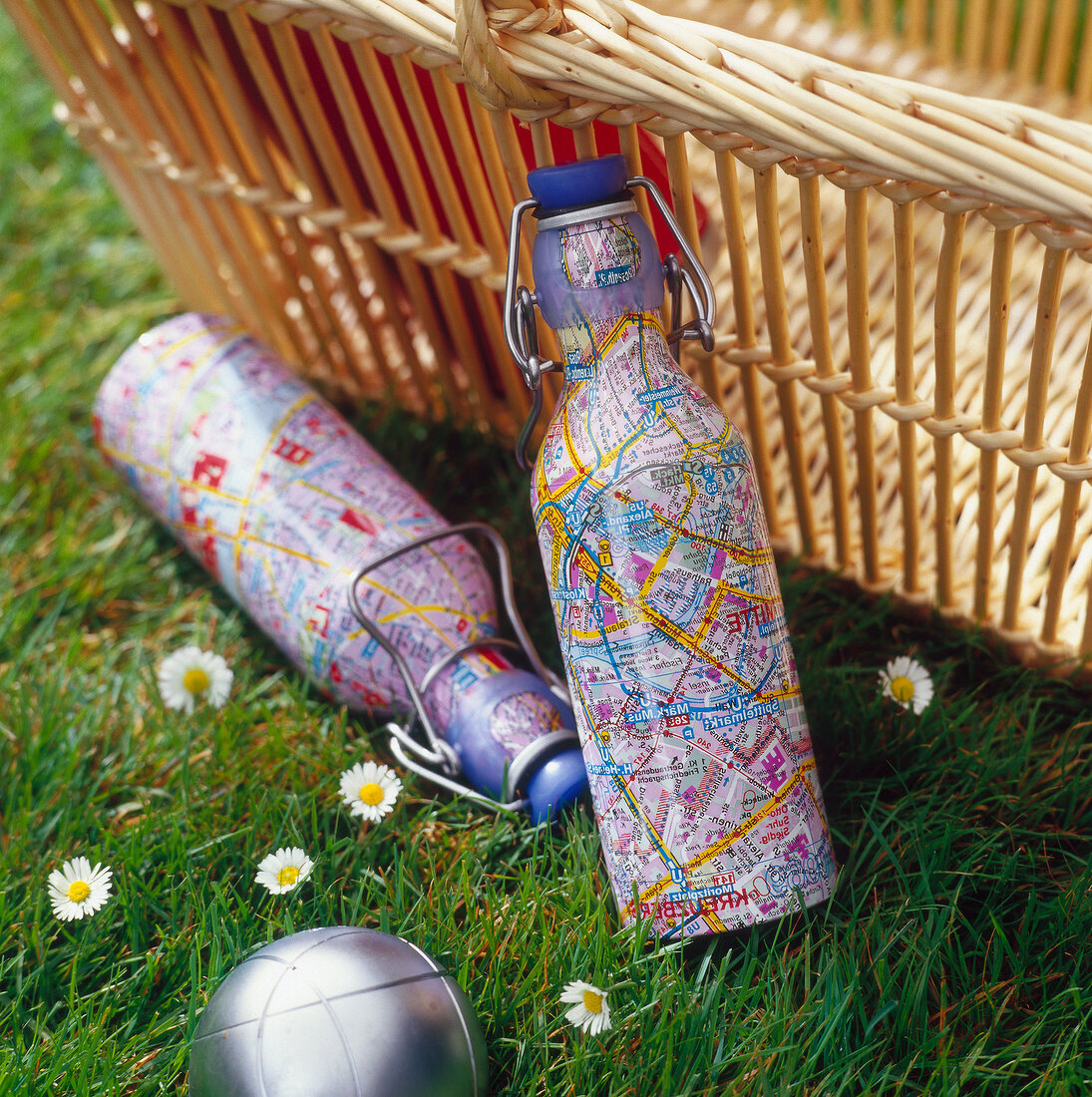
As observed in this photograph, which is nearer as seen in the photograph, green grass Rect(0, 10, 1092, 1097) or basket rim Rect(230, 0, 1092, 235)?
basket rim Rect(230, 0, 1092, 235)

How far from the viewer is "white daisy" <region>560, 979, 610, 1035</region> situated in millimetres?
812

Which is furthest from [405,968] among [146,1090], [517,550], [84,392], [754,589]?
[84,392]

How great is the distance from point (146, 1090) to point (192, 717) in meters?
0.39

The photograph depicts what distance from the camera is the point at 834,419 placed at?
104 cm

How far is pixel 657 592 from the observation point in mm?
795

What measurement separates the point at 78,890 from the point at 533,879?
0.39 m

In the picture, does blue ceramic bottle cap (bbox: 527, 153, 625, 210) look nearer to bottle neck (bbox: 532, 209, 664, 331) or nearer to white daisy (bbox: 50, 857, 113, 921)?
bottle neck (bbox: 532, 209, 664, 331)

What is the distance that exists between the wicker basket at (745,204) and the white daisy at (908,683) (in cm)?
10

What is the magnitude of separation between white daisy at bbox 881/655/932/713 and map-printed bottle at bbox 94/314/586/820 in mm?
306

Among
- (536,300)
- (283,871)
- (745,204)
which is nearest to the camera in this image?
(536,300)

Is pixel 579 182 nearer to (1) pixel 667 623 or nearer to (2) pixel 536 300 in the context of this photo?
(2) pixel 536 300

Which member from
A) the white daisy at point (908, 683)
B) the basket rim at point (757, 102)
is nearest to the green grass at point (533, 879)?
the white daisy at point (908, 683)

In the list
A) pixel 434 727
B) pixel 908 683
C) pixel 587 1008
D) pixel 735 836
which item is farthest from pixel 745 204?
pixel 587 1008

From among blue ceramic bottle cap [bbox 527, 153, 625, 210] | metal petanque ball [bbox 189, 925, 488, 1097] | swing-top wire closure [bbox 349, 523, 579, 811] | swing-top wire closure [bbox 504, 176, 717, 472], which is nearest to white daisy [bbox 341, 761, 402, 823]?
swing-top wire closure [bbox 349, 523, 579, 811]
